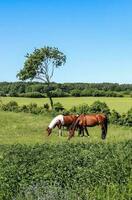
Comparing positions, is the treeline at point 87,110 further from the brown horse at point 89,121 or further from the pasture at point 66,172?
the pasture at point 66,172

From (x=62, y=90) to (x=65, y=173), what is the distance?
281 feet

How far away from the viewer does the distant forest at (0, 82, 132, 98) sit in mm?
96562

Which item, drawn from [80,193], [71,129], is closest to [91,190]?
[80,193]

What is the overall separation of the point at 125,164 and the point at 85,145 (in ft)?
10.3

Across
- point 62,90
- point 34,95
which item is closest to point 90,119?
point 34,95

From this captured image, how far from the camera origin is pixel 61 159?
17031 millimetres

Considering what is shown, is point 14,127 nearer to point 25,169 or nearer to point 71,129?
point 71,129

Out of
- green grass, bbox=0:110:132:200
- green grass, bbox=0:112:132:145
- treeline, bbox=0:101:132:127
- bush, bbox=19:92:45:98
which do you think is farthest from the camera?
bush, bbox=19:92:45:98

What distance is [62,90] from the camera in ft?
334

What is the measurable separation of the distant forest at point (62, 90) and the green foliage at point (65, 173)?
7299 cm

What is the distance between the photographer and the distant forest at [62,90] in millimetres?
96562

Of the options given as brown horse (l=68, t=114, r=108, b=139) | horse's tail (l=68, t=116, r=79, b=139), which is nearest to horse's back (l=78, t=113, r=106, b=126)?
brown horse (l=68, t=114, r=108, b=139)

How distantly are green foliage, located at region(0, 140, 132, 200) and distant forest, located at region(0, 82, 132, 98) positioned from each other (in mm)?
72985

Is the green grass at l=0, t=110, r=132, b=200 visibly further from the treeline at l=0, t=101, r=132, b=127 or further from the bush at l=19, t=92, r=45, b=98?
the bush at l=19, t=92, r=45, b=98
